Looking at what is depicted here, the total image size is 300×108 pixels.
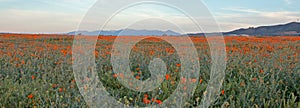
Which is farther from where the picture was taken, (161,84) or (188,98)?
(161,84)

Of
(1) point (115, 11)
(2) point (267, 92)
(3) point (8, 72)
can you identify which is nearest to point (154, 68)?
(1) point (115, 11)

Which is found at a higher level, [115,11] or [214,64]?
[115,11]

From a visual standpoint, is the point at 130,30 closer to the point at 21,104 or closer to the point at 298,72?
the point at 21,104

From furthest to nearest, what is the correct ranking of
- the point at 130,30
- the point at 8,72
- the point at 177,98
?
the point at 8,72 < the point at 130,30 < the point at 177,98

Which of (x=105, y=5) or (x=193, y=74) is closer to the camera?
(x=105, y=5)

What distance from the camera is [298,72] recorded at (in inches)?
197

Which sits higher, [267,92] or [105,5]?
[105,5]

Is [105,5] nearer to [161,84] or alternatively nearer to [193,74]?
[161,84]

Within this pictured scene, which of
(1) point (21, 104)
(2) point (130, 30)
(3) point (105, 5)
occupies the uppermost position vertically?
(3) point (105, 5)

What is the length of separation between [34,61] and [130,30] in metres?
3.04

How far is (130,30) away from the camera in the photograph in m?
4.95

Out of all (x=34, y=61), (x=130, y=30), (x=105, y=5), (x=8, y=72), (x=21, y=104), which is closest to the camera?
(x=21, y=104)

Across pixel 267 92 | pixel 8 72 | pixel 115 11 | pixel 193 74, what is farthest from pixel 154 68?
pixel 8 72

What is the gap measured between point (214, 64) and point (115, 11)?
7.52ft
